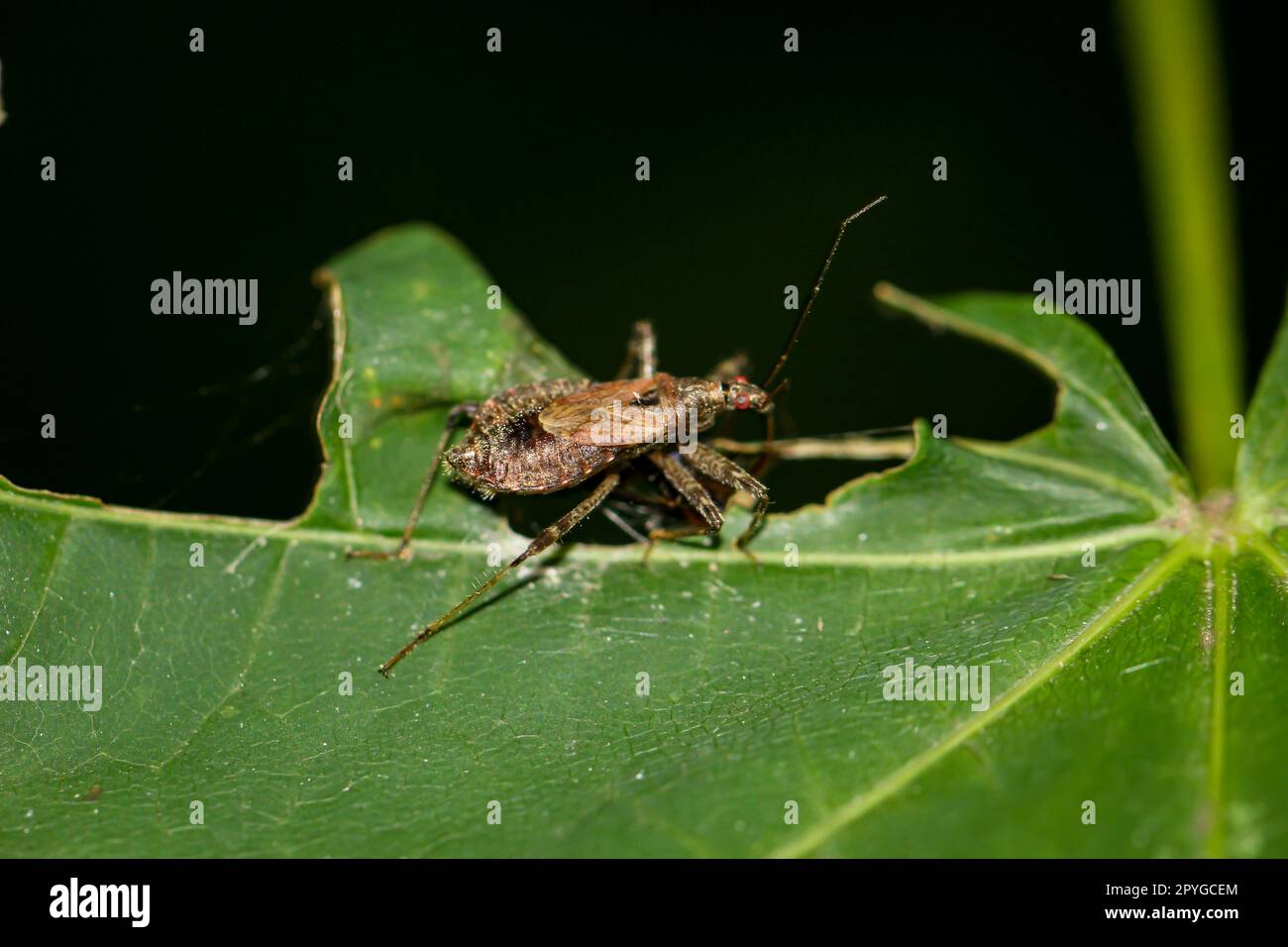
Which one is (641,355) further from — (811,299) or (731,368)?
(811,299)

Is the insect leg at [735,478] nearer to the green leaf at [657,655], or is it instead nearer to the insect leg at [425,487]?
the green leaf at [657,655]

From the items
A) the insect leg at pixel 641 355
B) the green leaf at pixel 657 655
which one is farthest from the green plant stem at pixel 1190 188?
the insect leg at pixel 641 355

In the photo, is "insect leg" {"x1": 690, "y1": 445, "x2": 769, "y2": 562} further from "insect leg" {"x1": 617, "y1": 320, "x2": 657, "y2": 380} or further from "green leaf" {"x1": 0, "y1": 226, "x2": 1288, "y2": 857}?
"insect leg" {"x1": 617, "y1": 320, "x2": 657, "y2": 380}

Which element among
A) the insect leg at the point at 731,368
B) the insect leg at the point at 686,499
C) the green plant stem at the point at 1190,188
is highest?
the green plant stem at the point at 1190,188

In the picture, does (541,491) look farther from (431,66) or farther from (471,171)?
(431,66)

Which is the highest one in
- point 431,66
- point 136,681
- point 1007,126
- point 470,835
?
point 431,66

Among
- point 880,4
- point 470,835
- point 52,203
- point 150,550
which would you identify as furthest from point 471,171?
point 470,835
